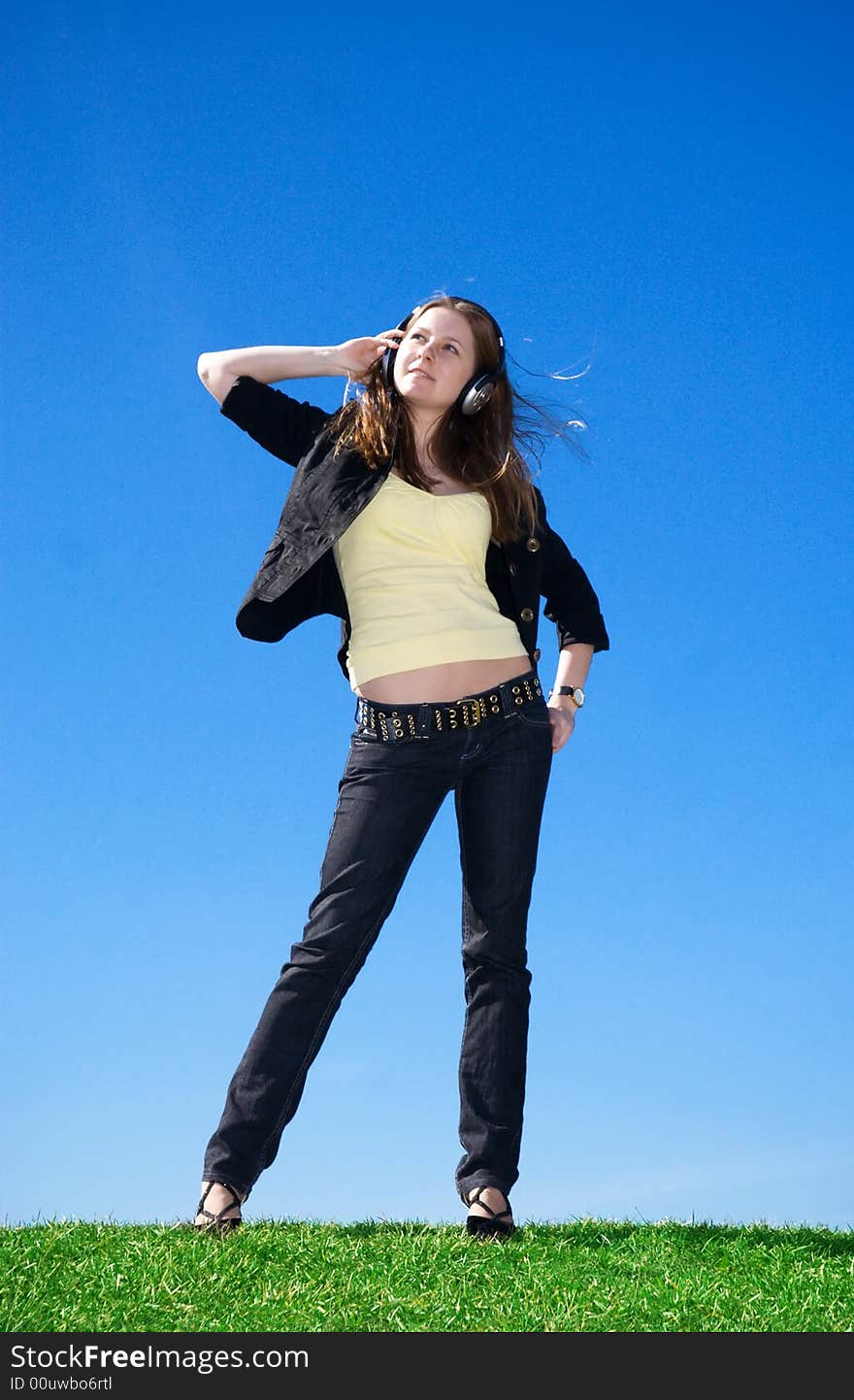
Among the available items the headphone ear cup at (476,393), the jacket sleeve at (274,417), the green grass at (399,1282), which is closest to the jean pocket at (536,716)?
the headphone ear cup at (476,393)

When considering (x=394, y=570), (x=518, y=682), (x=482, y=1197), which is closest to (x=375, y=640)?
(x=394, y=570)

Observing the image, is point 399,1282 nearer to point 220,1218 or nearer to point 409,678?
point 220,1218

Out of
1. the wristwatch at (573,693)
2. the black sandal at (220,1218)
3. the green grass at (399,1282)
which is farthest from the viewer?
the wristwatch at (573,693)

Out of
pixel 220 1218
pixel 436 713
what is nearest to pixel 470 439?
pixel 436 713

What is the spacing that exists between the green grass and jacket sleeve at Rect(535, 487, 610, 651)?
241 centimetres

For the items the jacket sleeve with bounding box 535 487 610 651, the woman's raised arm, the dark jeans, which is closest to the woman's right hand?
the woman's raised arm

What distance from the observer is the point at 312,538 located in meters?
4.66

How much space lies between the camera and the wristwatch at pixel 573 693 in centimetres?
532

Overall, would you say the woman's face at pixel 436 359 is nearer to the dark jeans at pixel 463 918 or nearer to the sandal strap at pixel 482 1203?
the dark jeans at pixel 463 918

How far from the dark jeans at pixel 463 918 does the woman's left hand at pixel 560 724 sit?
0.28 m

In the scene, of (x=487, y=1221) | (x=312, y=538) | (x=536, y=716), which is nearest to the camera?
(x=487, y=1221)

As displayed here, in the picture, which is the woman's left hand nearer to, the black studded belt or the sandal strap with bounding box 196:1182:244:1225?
the black studded belt

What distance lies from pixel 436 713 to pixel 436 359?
139 cm

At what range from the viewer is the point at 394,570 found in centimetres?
463
